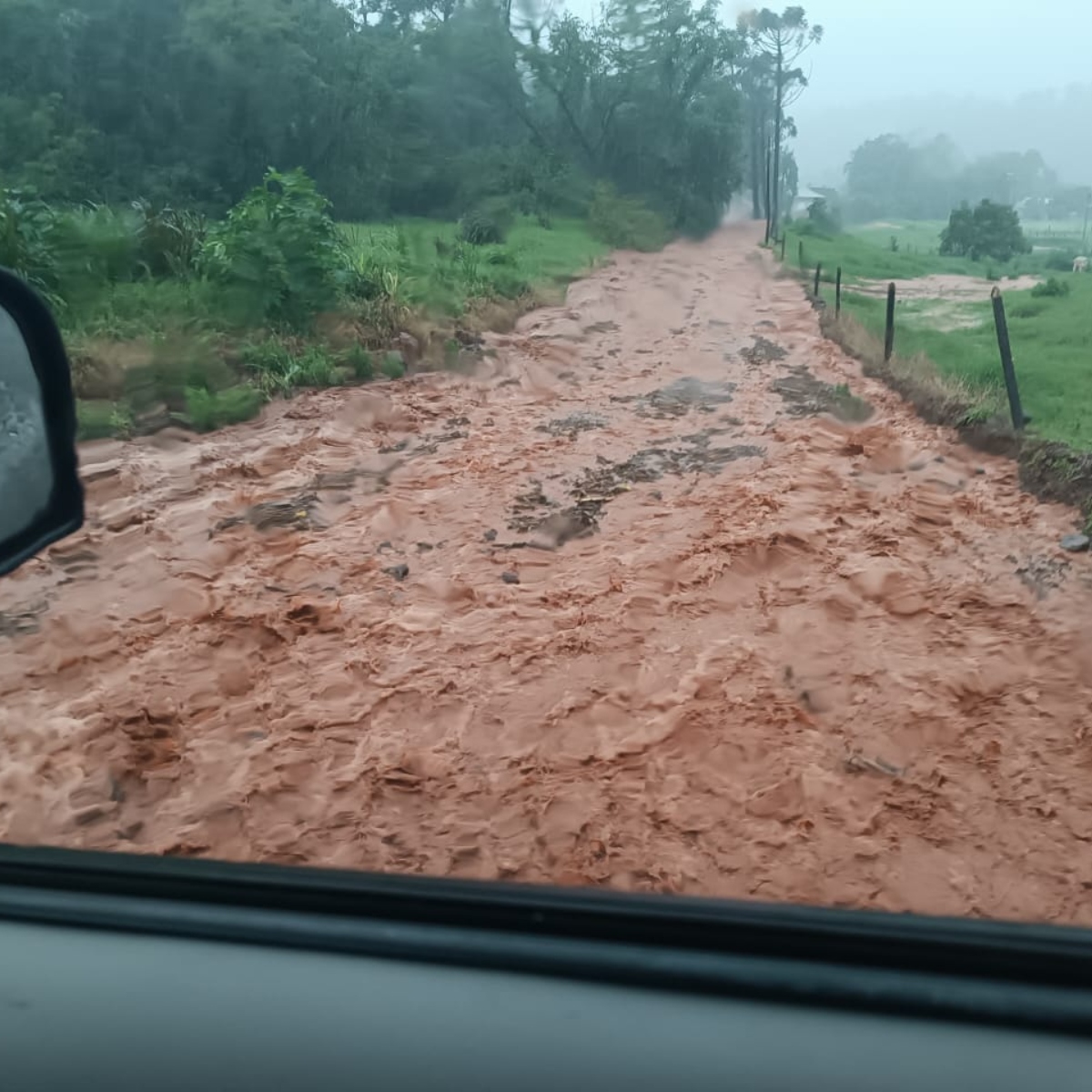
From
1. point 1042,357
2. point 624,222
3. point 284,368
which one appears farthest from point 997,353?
point 624,222

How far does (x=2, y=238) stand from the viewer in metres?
6.46

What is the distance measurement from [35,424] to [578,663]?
2334 millimetres

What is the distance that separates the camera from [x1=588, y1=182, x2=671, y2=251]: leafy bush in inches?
597

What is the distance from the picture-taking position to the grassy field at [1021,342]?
18.6 ft

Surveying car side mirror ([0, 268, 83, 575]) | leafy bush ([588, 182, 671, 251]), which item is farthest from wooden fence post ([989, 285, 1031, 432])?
leafy bush ([588, 182, 671, 251])

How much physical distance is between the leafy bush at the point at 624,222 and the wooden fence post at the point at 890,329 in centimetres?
719

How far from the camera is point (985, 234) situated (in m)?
5.73

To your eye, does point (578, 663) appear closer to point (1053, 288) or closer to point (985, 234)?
point (985, 234)

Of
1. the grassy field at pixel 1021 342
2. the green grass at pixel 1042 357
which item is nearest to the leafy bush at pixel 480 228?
the grassy field at pixel 1021 342

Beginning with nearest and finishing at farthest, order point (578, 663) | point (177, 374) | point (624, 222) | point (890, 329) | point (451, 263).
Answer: point (578, 663), point (177, 374), point (890, 329), point (451, 263), point (624, 222)

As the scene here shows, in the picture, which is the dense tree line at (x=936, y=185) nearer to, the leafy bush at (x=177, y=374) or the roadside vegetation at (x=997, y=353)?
the roadside vegetation at (x=997, y=353)

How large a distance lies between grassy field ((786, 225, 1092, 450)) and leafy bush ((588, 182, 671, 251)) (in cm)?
759

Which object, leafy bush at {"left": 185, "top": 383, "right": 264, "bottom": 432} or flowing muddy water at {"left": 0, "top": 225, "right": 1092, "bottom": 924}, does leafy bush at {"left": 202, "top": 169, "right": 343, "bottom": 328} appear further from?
flowing muddy water at {"left": 0, "top": 225, "right": 1092, "bottom": 924}

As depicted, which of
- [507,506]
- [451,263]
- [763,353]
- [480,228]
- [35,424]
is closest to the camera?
[35,424]
